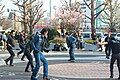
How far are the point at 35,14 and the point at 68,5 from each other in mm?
11574

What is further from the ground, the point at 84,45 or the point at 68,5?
the point at 68,5

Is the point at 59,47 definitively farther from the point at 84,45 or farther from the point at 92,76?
the point at 92,76

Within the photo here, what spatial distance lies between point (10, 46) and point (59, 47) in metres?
18.0

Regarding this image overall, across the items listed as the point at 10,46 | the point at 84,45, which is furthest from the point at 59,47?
the point at 10,46

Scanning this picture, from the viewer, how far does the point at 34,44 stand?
12930mm

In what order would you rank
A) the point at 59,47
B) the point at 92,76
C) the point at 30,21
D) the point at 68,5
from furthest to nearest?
the point at 68,5 → the point at 30,21 → the point at 59,47 → the point at 92,76

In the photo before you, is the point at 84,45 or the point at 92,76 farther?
the point at 84,45

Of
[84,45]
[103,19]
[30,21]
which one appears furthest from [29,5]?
[103,19]

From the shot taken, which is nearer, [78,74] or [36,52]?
[36,52]

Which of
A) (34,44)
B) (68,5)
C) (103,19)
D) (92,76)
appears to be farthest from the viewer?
(103,19)

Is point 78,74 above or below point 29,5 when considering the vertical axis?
below

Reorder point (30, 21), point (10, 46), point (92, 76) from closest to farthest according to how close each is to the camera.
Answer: point (92, 76) → point (10, 46) → point (30, 21)

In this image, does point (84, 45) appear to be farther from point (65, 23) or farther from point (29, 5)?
point (65, 23)

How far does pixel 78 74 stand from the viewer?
52.3 feet
